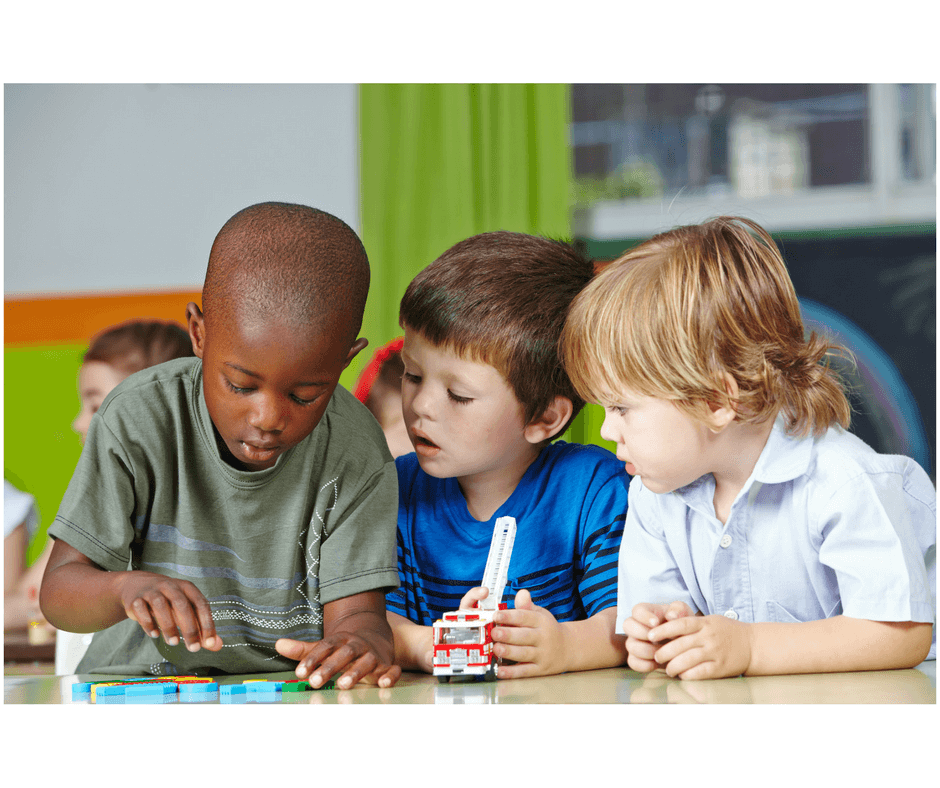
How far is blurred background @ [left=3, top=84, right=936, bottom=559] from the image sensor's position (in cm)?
199

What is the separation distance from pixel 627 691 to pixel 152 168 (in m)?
1.86

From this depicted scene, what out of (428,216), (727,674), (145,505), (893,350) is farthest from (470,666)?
(893,350)

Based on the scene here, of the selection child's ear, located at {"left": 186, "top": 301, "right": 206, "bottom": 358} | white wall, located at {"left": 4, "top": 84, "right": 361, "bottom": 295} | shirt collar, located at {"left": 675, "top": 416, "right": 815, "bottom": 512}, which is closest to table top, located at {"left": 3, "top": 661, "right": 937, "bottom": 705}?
shirt collar, located at {"left": 675, "top": 416, "right": 815, "bottom": 512}

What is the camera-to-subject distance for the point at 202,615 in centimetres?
56

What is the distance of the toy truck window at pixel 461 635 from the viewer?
61 cm

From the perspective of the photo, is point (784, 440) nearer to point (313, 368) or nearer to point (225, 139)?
point (313, 368)

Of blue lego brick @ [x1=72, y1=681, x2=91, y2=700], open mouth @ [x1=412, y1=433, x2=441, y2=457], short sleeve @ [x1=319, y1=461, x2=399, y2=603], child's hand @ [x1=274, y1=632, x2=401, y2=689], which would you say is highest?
open mouth @ [x1=412, y1=433, x2=441, y2=457]

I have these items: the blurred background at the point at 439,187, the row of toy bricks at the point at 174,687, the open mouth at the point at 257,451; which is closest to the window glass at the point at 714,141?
the blurred background at the point at 439,187

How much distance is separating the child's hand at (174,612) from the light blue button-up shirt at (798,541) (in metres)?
0.31

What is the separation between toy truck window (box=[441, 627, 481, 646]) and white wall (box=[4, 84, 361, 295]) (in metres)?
1.55

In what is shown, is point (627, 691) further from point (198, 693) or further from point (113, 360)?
point (113, 360)

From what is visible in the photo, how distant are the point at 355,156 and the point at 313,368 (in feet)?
5.05

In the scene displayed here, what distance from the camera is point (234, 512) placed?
72cm

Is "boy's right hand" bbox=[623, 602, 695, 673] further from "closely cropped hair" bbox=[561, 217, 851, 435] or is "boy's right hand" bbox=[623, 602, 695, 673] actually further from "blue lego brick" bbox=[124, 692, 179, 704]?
"blue lego brick" bbox=[124, 692, 179, 704]
